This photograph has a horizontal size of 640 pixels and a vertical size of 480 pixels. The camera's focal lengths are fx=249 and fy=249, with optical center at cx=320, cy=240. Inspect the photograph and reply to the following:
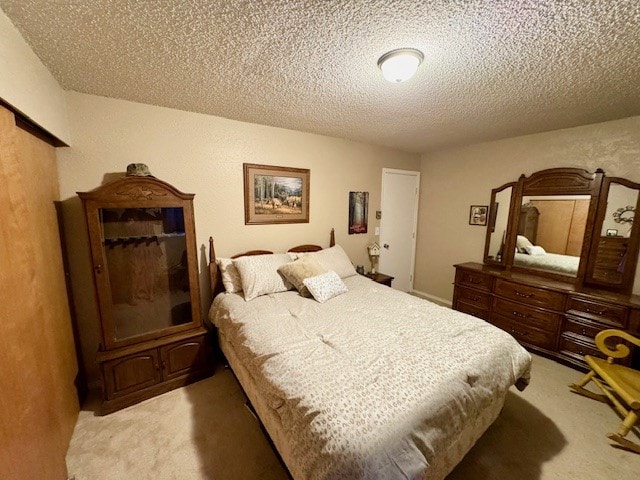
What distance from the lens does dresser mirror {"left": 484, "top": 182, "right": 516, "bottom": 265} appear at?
3.13 meters

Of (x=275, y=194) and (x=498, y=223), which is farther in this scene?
(x=498, y=223)

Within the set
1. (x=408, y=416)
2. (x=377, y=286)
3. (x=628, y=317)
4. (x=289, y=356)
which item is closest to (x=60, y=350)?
(x=289, y=356)

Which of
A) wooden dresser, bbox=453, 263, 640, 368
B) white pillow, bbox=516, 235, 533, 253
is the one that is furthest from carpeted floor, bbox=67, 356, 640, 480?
white pillow, bbox=516, 235, 533, 253

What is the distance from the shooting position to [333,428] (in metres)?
0.99

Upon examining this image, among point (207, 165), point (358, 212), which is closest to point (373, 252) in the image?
point (358, 212)

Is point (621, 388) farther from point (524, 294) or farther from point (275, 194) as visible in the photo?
point (275, 194)

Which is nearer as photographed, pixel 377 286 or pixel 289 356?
pixel 289 356

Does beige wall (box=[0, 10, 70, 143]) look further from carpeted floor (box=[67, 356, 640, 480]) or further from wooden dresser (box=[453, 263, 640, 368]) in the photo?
wooden dresser (box=[453, 263, 640, 368])

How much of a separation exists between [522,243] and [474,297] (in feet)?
2.81

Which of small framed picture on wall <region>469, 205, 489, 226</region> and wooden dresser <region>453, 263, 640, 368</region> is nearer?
wooden dresser <region>453, 263, 640, 368</region>

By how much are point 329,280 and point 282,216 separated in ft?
3.25

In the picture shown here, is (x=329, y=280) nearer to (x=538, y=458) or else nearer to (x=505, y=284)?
(x=538, y=458)

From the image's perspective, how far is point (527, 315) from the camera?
2.66 metres

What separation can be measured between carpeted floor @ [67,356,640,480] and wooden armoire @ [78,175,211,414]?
216mm
